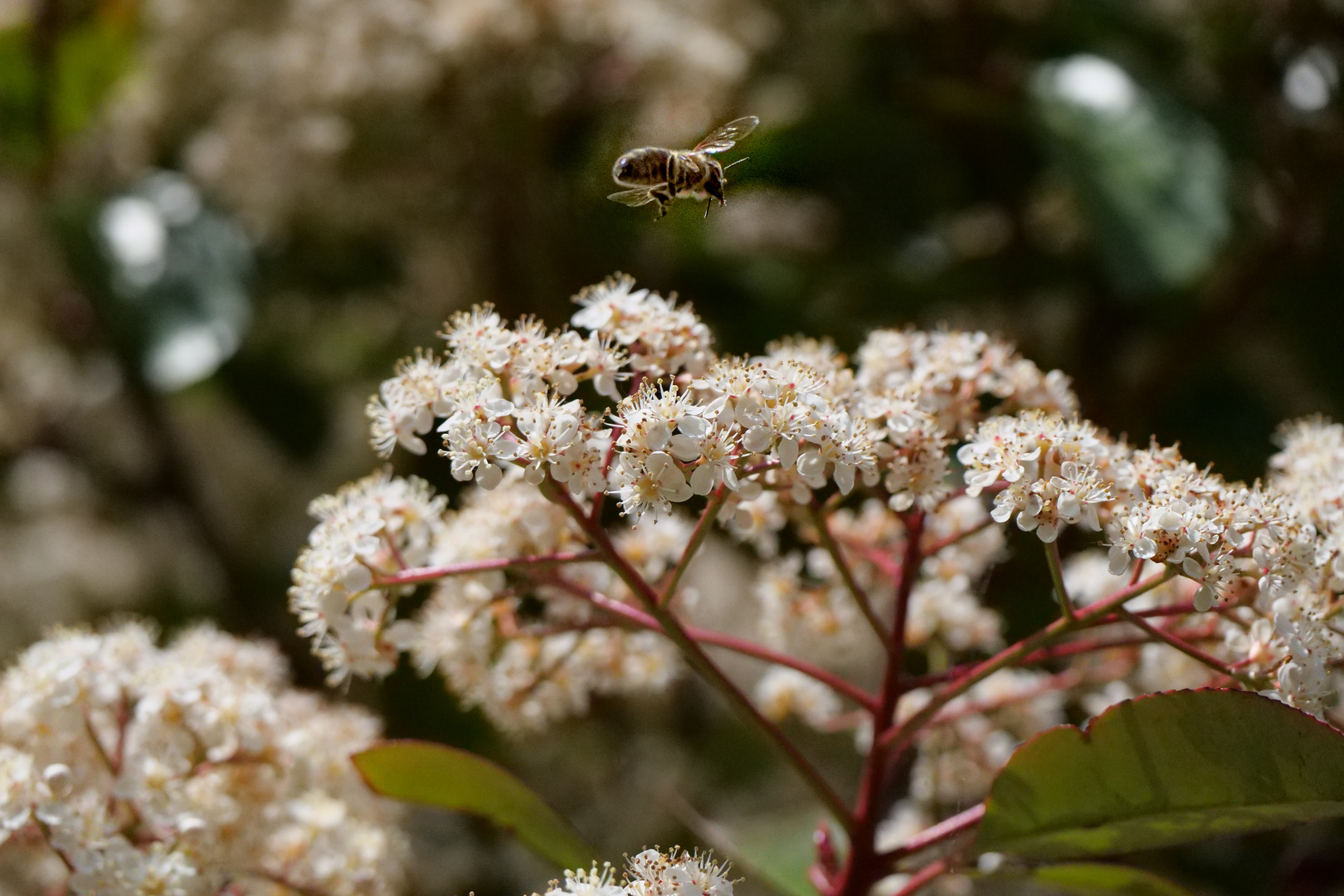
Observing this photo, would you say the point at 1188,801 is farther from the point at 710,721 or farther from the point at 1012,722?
the point at 710,721

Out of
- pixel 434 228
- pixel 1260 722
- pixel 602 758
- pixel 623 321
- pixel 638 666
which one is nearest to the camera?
pixel 1260 722

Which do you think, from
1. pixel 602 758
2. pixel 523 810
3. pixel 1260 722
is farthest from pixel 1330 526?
pixel 602 758

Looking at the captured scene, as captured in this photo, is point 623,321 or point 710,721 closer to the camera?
point 623,321

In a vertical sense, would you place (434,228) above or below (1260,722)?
above

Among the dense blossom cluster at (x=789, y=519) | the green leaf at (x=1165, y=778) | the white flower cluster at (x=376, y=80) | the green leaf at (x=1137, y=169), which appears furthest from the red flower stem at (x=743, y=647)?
the green leaf at (x=1137, y=169)

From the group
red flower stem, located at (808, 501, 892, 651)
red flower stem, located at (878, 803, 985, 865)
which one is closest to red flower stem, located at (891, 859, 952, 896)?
red flower stem, located at (878, 803, 985, 865)

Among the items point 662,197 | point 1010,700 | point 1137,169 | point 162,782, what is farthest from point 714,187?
point 1137,169

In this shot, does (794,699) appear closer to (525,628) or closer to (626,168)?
(525,628)

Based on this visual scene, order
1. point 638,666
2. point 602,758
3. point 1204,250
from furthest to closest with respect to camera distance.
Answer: point 602,758
point 1204,250
point 638,666
